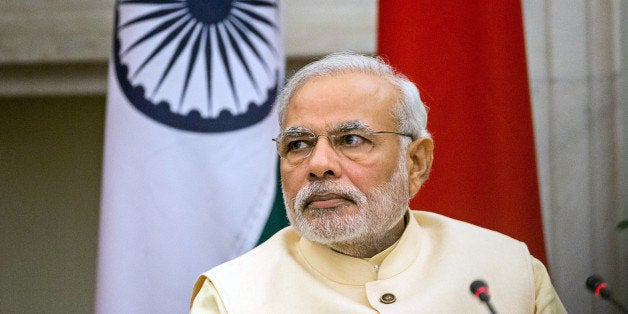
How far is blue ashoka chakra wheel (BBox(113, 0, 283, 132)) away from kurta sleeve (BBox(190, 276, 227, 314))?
4.11 ft

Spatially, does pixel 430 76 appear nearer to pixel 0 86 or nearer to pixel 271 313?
pixel 271 313

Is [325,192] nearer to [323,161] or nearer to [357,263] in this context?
[323,161]

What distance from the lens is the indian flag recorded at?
3.40 metres

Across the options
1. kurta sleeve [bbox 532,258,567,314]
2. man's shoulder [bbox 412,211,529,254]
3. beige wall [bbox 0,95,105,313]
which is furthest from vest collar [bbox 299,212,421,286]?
beige wall [bbox 0,95,105,313]

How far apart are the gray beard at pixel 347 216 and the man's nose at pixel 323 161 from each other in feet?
0.08

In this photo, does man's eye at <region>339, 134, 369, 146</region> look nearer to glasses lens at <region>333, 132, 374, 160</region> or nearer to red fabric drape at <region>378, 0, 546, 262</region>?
glasses lens at <region>333, 132, 374, 160</region>

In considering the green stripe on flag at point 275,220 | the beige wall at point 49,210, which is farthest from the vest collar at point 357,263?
the beige wall at point 49,210

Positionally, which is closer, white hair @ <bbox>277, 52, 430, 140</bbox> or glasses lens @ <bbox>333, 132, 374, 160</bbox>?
glasses lens @ <bbox>333, 132, 374, 160</bbox>

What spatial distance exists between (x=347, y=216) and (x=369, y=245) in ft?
0.62

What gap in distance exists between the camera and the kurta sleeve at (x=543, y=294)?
231cm

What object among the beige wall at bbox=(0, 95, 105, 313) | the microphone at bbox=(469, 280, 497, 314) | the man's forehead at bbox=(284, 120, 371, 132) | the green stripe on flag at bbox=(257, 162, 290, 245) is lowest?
the beige wall at bbox=(0, 95, 105, 313)

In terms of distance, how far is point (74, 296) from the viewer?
17.7 feet

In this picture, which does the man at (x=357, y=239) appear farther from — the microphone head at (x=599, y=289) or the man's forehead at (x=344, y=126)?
the microphone head at (x=599, y=289)

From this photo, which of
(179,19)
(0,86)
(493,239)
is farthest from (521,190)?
(0,86)
